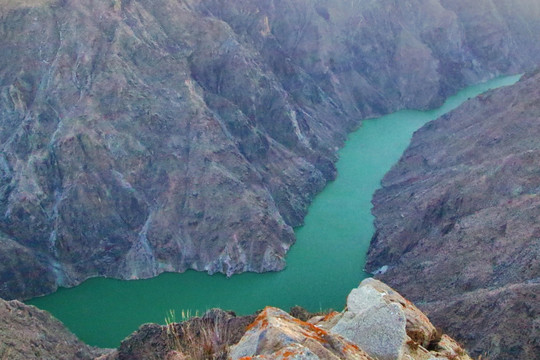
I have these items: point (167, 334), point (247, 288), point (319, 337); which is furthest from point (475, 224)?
point (319, 337)

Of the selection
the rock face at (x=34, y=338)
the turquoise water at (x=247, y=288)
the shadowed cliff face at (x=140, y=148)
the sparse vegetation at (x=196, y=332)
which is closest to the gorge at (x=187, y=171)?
the shadowed cliff face at (x=140, y=148)

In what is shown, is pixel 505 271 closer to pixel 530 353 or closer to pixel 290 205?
pixel 530 353

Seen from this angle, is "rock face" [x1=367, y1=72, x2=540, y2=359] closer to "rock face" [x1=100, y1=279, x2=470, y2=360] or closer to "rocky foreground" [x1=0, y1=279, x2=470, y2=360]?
"rocky foreground" [x1=0, y1=279, x2=470, y2=360]

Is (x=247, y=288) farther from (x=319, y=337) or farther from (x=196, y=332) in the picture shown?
(x=319, y=337)

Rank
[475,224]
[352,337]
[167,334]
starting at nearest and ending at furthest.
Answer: [352,337], [167,334], [475,224]

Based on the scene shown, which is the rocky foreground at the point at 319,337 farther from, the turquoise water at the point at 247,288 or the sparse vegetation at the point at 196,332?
the turquoise water at the point at 247,288

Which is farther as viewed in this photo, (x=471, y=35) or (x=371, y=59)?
(x=471, y=35)

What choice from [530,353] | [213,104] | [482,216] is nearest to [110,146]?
[213,104]
